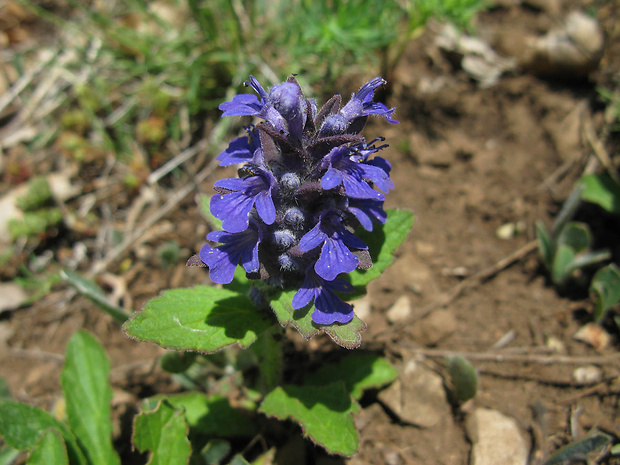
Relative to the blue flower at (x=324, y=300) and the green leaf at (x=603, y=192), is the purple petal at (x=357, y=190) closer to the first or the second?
the blue flower at (x=324, y=300)

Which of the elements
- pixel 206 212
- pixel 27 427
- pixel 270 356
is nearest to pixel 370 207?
pixel 206 212

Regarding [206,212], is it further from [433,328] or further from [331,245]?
[433,328]

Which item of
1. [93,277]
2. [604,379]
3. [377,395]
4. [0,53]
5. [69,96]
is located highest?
[0,53]

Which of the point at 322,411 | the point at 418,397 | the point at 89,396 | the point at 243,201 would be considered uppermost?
the point at 243,201

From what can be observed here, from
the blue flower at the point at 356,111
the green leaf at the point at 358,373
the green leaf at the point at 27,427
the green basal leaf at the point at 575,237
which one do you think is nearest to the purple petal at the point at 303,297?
the blue flower at the point at 356,111

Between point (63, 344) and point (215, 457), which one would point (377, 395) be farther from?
point (63, 344)

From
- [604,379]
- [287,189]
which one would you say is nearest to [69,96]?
[287,189]
